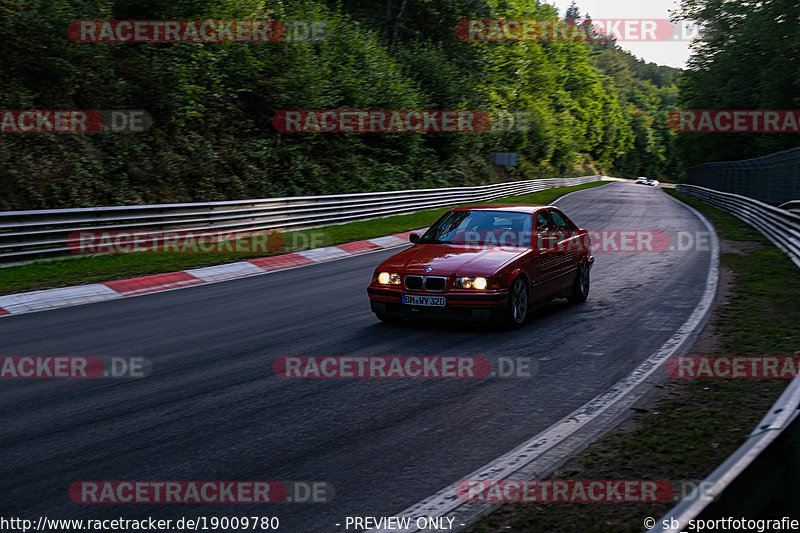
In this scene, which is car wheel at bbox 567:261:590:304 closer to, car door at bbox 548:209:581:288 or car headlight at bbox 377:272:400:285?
car door at bbox 548:209:581:288

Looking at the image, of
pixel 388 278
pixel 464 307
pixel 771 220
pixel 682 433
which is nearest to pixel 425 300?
pixel 464 307

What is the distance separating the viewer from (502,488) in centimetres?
414

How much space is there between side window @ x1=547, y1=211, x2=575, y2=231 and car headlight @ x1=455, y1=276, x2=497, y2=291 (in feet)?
8.14

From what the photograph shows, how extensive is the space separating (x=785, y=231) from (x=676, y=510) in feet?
51.5

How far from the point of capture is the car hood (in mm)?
8477

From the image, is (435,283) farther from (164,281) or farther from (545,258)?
(164,281)

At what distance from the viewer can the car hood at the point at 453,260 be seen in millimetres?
8477

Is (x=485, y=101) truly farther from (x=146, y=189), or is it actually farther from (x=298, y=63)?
(x=146, y=189)

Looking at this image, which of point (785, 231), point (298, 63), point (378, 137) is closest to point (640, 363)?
point (785, 231)

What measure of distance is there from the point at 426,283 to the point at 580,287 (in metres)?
3.14

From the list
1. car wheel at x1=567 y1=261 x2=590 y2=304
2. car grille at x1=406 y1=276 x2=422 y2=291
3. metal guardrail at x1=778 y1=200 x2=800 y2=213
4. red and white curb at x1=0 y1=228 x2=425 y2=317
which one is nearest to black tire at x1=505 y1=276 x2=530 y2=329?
car grille at x1=406 y1=276 x2=422 y2=291

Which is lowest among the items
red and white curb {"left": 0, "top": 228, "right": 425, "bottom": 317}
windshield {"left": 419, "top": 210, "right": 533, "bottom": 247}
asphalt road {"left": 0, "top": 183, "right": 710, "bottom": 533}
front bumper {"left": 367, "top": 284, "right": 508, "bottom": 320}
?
asphalt road {"left": 0, "top": 183, "right": 710, "bottom": 533}

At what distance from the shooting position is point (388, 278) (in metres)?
8.75

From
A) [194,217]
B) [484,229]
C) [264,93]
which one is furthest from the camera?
[264,93]
